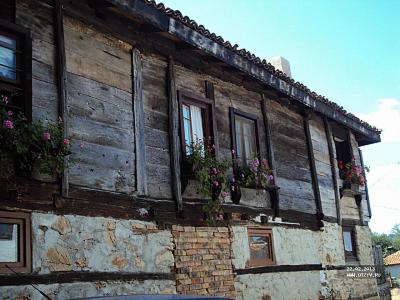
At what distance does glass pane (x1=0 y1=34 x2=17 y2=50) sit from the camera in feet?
19.0

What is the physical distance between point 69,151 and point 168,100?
257cm

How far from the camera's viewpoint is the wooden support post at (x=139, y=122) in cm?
709

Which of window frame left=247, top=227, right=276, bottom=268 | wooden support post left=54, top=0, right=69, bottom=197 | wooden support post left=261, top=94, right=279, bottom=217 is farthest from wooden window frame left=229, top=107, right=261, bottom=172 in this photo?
wooden support post left=54, top=0, right=69, bottom=197

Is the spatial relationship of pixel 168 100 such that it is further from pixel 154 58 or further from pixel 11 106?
pixel 11 106

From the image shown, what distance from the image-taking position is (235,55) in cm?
909

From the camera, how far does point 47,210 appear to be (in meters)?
5.66

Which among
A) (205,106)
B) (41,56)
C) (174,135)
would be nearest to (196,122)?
(205,106)

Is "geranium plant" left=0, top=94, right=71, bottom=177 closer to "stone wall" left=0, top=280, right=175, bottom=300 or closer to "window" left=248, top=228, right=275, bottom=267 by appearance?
"stone wall" left=0, top=280, right=175, bottom=300

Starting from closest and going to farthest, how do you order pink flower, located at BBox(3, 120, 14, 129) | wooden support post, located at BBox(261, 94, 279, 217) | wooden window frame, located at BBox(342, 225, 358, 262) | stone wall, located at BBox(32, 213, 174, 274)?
pink flower, located at BBox(3, 120, 14, 129) < stone wall, located at BBox(32, 213, 174, 274) < wooden support post, located at BBox(261, 94, 279, 217) < wooden window frame, located at BBox(342, 225, 358, 262)

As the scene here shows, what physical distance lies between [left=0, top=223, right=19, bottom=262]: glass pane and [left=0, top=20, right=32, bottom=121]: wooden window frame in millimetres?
1299

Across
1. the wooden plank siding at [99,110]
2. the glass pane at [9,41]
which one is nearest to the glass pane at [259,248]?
the wooden plank siding at [99,110]

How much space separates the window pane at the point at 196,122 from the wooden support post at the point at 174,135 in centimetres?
60

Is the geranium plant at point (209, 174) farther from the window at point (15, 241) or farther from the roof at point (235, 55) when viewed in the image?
the window at point (15, 241)
